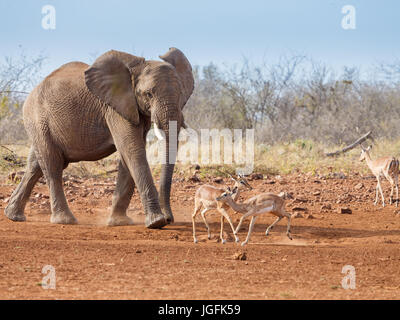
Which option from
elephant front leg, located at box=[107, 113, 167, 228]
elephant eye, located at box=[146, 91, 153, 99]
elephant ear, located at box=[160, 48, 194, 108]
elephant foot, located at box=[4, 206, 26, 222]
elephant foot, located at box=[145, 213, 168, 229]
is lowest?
elephant foot, located at box=[4, 206, 26, 222]

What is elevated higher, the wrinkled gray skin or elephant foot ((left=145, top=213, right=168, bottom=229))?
the wrinkled gray skin

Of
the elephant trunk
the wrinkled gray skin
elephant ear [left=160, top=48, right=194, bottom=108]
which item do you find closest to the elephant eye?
the wrinkled gray skin

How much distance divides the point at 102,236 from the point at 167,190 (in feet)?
4.29

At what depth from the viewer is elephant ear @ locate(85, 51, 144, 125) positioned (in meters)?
10.6

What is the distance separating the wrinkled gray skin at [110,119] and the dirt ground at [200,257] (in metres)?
0.55

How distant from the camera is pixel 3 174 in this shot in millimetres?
16484

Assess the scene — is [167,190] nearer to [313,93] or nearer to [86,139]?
[86,139]

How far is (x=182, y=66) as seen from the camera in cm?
1145

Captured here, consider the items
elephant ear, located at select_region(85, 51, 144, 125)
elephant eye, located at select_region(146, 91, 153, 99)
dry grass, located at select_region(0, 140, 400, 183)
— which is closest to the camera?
elephant eye, located at select_region(146, 91, 153, 99)

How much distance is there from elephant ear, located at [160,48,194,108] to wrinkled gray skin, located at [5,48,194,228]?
0.7 inches

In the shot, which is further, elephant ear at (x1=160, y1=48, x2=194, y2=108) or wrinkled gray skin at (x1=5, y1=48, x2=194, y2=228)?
elephant ear at (x1=160, y1=48, x2=194, y2=108)

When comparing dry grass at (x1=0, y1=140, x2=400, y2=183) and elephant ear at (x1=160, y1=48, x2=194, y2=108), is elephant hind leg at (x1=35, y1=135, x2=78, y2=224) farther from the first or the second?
dry grass at (x1=0, y1=140, x2=400, y2=183)
